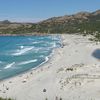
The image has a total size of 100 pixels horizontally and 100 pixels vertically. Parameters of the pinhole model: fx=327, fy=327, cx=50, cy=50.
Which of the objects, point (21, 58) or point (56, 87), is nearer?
point (56, 87)

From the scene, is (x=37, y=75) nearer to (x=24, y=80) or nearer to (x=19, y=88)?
(x=24, y=80)

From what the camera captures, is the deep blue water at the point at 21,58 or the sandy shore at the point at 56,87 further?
the deep blue water at the point at 21,58

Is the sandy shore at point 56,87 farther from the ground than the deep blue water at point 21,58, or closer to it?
farther from the ground

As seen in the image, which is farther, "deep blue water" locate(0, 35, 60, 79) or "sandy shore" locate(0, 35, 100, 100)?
"deep blue water" locate(0, 35, 60, 79)

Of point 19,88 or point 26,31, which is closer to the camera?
point 19,88

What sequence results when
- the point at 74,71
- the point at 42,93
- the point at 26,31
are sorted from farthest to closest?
1. the point at 26,31
2. the point at 74,71
3. the point at 42,93

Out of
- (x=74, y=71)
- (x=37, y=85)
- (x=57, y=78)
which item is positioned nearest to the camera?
(x=37, y=85)

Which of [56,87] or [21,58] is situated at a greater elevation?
[56,87]

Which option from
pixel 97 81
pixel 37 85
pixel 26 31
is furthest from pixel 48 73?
pixel 26 31

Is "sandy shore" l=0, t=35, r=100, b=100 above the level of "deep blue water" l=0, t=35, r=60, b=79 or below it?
above

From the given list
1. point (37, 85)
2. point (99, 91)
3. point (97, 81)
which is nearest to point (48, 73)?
point (37, 85)
